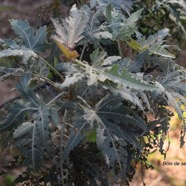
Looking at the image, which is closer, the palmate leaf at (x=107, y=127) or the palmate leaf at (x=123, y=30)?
the palmate leaf at (x=107, y=127)

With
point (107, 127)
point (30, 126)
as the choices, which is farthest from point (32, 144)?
point (107, 127)

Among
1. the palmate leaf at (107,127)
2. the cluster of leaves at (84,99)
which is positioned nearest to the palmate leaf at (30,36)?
the cluster of leaves at (84,99)

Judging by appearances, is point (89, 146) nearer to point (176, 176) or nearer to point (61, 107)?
point (61, 107)

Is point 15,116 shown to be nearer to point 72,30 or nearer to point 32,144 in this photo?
point 32,144

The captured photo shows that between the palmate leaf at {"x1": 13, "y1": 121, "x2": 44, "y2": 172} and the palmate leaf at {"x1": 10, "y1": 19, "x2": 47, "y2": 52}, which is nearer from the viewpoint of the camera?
the palmate leaf at {"x1": 13, "y1": 121, "x2": 44, "y2": 172}

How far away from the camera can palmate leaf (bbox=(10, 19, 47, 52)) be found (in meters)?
0.99

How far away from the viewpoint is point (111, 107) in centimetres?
91

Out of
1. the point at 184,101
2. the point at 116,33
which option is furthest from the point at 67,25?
the point at 184,101

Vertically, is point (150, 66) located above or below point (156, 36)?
below

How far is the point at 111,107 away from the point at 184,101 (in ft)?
0.73

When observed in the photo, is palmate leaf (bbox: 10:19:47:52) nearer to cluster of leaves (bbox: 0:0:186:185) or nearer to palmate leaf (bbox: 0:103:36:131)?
cluster of leaves (bbox: 0:0:186:185)

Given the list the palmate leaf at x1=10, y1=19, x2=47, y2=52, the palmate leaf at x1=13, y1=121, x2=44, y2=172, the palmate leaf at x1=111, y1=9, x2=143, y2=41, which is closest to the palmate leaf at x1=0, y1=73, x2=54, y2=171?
the palmate leaf at x1=13, y1=121, x2=44, y2=172

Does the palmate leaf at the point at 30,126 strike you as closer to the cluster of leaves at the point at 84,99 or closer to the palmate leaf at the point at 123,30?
the cluster of leaves at the point at 84,99

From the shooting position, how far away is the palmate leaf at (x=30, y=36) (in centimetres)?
99
